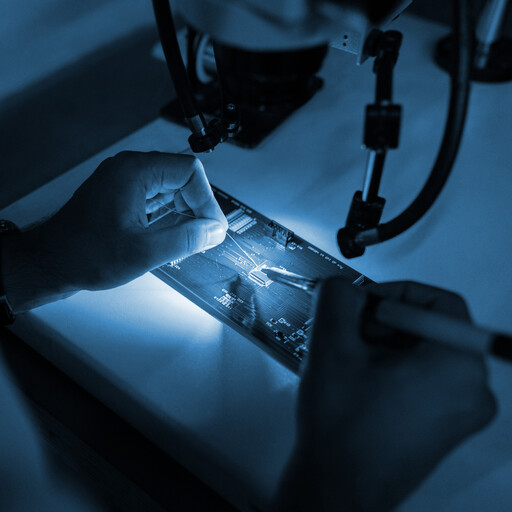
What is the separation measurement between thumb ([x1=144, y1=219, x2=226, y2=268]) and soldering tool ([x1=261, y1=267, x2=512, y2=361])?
1.04 ft

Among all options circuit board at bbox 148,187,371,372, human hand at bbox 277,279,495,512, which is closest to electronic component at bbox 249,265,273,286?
circuit board at bbox 148,187,371,372

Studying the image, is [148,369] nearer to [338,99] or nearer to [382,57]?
[382,57]

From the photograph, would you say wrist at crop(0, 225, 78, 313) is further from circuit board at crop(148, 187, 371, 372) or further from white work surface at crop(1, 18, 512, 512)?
circuit board at crop(148, 187, 371, 372)

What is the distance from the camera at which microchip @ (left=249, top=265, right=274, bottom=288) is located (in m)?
0.79

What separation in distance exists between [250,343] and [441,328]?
312mm

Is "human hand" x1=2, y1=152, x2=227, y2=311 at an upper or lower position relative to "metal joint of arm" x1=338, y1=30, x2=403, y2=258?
lower

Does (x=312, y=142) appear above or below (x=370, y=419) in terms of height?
above

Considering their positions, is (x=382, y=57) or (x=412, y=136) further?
(x=412, y=136)

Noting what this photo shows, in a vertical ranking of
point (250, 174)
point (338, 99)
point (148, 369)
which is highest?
point (338, 99)

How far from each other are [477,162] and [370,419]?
66 centimetres

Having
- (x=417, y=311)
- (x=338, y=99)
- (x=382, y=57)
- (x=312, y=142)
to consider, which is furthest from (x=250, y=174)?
(x=417, y=311)

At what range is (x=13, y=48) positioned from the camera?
95cm

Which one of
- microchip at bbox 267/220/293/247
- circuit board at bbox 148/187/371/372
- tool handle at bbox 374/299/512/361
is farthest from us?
microchip at bbox 267/220/293/247

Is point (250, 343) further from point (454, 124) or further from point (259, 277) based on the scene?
point (454, 124)
